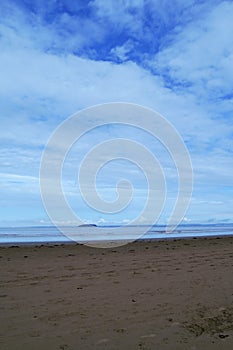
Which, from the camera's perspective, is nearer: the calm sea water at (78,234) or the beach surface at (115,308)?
the beach surface at (115,308)

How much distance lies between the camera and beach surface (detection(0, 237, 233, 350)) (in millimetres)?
6129

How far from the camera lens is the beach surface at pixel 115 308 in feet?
20.1

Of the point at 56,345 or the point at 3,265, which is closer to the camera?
the point at 56,345

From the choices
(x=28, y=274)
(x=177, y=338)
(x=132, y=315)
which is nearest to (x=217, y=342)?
(x=177, y=338)

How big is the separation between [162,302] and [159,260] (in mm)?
7192

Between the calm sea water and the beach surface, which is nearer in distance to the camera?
the beach surface

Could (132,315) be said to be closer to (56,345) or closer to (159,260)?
(56,345)

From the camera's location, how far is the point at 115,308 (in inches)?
312

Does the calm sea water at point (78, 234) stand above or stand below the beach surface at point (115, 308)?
above

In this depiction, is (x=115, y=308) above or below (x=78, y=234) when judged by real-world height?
below

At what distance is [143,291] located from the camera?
9516mm

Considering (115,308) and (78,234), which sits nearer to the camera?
(115,308)

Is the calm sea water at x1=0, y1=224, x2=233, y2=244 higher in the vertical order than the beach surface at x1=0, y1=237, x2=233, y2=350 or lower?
higher

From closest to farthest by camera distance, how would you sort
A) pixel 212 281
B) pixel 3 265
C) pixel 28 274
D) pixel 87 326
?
pixel 87 326
pixel 212 281
pixel 28 274
pixel 3 265
